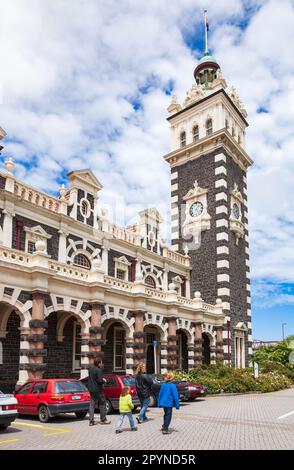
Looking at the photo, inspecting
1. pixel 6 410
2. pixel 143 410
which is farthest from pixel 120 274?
pixel 6 410

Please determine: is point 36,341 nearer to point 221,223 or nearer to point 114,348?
point 114,348

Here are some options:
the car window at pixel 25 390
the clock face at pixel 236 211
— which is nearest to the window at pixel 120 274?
the clock face at pixel 236 211

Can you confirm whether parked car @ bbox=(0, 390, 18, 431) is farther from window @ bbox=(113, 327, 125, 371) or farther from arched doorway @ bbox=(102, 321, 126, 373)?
window @ bbox=(113, 327, 125, 371)

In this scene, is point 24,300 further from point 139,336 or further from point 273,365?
point 273,365

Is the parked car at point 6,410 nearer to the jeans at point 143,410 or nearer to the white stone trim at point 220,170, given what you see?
the jeans at point 143,410

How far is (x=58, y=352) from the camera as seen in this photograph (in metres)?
23.0

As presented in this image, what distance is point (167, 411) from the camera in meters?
11.4

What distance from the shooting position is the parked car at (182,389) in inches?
725

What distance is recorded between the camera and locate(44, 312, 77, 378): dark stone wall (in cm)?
2250

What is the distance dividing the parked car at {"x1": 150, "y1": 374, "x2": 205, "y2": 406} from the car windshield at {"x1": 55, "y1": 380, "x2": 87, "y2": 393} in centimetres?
435

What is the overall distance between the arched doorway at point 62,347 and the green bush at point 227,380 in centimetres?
600
